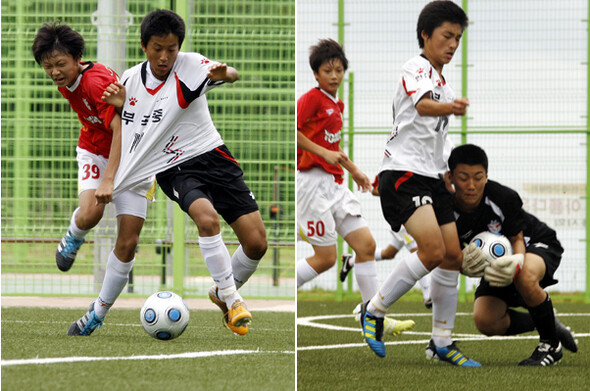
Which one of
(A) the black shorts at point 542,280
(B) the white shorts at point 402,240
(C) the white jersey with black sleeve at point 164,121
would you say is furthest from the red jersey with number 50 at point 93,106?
(B) the white shorts at point 402,240

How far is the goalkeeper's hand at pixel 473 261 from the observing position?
4.29 m

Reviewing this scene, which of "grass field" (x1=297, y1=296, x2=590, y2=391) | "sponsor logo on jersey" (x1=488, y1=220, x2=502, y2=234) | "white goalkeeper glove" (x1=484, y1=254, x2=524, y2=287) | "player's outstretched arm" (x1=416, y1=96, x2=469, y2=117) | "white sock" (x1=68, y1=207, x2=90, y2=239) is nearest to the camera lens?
"grass field" (x1=297, y1=296, x2=590, y2=391)

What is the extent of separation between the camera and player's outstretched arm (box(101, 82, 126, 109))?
4.59 metres

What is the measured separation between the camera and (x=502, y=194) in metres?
4.38

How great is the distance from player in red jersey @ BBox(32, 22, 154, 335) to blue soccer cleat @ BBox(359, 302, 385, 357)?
144cm

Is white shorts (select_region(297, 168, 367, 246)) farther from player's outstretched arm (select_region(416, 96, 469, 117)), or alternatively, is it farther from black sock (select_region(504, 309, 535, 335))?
player's outstretched arm (select_region(416, 96, 469, 117))

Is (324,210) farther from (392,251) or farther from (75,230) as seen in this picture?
(392,251)

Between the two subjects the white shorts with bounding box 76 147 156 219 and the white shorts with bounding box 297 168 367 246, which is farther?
the white shorts with bounding box 297 168 367 246

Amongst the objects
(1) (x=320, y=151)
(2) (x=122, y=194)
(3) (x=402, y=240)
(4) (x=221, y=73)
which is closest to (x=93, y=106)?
(2) (x=122, y=194)

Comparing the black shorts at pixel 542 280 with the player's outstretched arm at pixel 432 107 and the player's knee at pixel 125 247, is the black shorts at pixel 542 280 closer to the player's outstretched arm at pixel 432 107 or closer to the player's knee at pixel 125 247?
the player's outstretched arm at pixel 432 107

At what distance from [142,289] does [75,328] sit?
3.75 m

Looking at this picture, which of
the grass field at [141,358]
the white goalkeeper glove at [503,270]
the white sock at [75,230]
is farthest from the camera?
the white sock at [75,230]

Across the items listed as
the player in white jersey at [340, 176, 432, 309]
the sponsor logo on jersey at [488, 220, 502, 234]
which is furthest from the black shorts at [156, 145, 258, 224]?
the player in white jersey at [340, 176, 432, 309]

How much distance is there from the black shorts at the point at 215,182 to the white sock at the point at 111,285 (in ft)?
1.90
